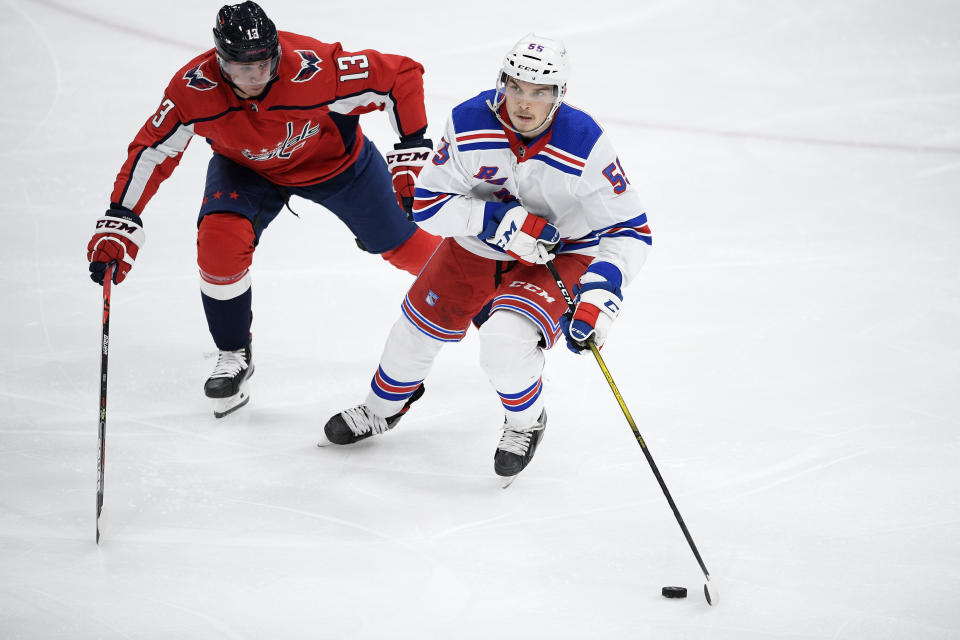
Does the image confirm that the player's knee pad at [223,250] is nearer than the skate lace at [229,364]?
Yes

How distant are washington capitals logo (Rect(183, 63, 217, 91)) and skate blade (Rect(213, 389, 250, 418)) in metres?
0.93

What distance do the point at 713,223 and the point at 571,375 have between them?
61.4 inches

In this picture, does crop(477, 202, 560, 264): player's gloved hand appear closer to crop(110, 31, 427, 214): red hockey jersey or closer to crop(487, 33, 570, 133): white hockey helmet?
crop(487, 33, 570, 133): white hockey helmet

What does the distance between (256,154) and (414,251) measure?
629 millimetres

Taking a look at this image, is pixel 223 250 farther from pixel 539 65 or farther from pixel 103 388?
pixel 539 65

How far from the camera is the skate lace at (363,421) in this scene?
106 inches

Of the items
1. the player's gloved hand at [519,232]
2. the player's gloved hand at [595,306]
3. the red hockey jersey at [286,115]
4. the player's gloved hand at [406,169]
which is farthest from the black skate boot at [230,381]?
the player's gloved hand at [595,306]

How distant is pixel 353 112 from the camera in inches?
114

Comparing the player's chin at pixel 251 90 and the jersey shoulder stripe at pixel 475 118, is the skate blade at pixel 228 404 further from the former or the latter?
the jersey shoulder stripe at pixel 475 118

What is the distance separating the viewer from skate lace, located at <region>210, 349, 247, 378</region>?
111 inches

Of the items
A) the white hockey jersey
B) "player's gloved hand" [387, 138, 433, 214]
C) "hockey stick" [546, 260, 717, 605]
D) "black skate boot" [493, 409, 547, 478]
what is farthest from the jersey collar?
"black skate boot" [493, 409, 547, 478]

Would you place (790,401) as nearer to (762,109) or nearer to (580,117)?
(580,117)

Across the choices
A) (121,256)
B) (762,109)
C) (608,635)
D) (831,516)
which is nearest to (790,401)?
(831,516)

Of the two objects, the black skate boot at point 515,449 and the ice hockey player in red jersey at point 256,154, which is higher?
the ice hockey player in red jersey at point 256,154
